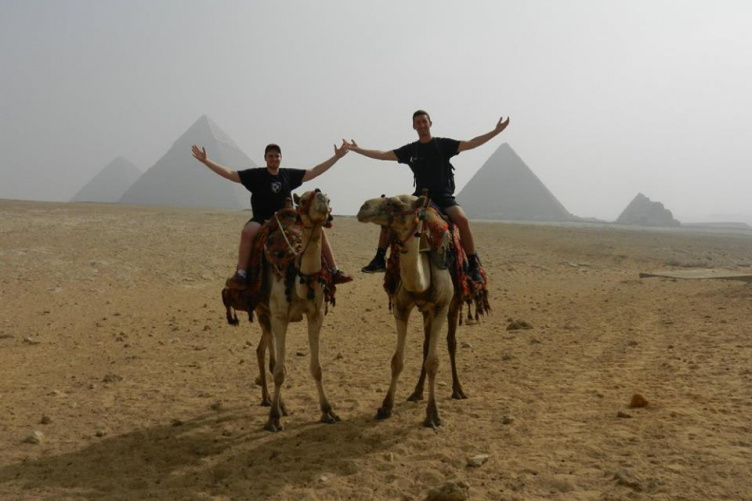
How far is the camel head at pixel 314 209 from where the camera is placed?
192 inches

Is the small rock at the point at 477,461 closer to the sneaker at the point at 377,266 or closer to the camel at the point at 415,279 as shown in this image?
the camel at the point at 415,279

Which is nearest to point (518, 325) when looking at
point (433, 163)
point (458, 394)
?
point (458, 394)

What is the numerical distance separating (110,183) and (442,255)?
19119 centimetres

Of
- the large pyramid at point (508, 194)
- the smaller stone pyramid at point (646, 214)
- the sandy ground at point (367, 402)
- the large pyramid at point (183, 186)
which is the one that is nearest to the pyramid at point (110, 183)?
the large pyramid at point (183, 186)

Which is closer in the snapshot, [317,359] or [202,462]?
[202,462]

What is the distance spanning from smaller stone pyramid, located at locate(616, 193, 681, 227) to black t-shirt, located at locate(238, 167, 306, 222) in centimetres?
11151

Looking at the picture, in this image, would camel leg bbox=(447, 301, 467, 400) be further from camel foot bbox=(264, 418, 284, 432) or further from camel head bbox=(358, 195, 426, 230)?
camel foot bbox=(264, 418, 284, 432)

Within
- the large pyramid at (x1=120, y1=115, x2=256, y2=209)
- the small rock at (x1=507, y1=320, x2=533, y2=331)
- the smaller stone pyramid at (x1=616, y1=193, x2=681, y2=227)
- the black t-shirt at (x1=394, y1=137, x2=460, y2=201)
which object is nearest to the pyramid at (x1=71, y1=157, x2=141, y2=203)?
the large pyramid at (x1=120, y1=115, x2=256, y2=209)

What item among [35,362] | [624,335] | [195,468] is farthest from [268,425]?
[624,335]

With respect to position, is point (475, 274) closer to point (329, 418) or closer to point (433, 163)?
point (433, 163)

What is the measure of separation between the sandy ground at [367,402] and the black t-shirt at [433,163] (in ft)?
7.88

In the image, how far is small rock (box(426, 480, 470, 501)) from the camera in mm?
3744

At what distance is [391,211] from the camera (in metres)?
4.92

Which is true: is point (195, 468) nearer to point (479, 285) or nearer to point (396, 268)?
point (396, 268)
